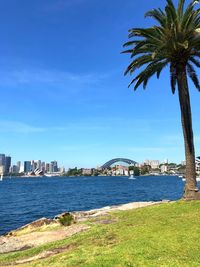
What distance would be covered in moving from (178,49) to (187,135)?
6.22 m

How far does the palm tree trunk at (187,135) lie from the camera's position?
78.8 ft

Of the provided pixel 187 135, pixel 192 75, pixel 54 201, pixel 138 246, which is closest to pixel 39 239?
pixel 138 246

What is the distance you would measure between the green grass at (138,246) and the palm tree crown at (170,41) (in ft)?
38.3

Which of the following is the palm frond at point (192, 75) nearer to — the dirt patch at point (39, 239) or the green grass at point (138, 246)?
the green grass at point (138, 246)

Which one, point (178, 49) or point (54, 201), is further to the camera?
point (54, 201)

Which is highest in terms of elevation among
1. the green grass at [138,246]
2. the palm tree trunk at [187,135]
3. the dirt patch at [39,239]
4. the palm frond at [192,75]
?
the palm frond at [192,75]

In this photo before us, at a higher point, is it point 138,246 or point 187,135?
point 187,135

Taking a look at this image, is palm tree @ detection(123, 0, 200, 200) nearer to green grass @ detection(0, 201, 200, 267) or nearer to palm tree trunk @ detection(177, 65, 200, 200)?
palm tree trunk @ detection(177, 65, 200, 200)

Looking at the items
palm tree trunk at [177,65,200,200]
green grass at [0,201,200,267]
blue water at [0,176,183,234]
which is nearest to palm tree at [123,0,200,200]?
palm tree trunk at [177,65,200,200]

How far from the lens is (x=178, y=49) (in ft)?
77.3

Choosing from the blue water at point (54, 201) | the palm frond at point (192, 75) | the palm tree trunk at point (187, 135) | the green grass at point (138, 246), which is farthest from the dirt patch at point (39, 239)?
the blue water at point (54, 201)

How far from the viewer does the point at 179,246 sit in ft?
37.0

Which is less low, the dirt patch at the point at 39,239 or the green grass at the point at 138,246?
the green grass at the point at 138,246

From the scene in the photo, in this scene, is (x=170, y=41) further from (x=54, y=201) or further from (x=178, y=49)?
(x=54, y=201)
